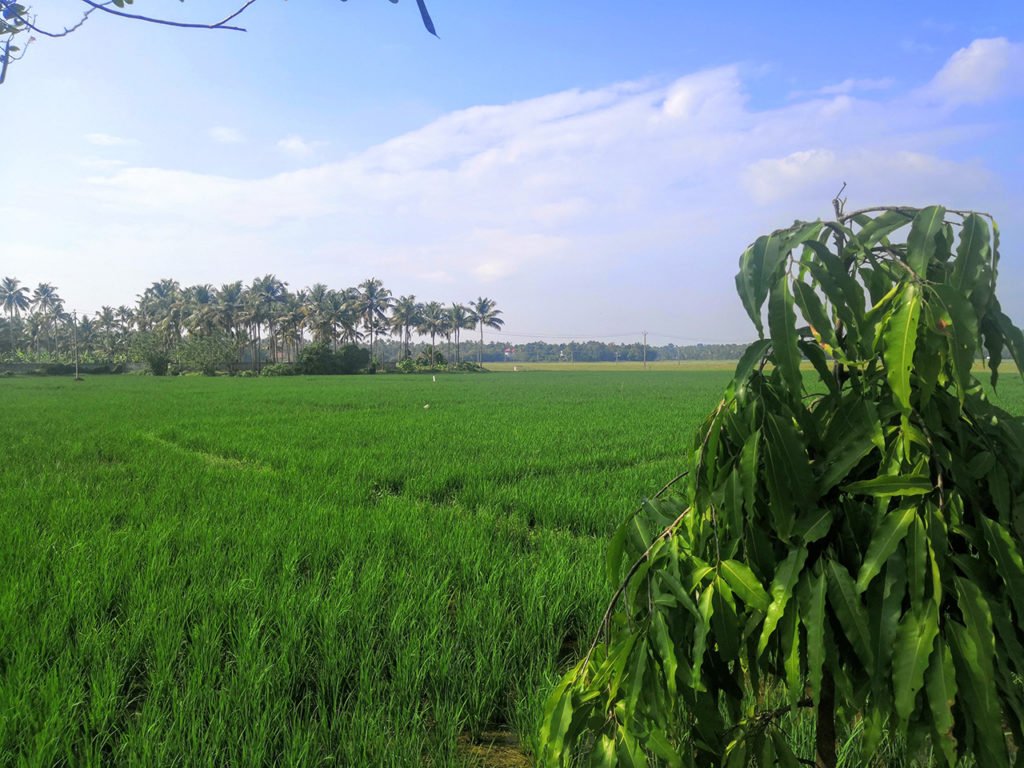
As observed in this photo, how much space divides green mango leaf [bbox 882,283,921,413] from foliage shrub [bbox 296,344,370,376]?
56067 millimetres

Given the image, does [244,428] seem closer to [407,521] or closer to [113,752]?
[407,521]

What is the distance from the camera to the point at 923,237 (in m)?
0.92

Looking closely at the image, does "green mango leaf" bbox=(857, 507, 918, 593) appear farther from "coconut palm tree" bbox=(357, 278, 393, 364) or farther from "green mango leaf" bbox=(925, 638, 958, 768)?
"coconut palm tree" bbox=(357, 278, 393, 364)

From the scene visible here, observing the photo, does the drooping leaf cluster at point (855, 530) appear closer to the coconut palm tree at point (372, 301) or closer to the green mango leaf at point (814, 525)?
the green mango leaf at point (814, 525)

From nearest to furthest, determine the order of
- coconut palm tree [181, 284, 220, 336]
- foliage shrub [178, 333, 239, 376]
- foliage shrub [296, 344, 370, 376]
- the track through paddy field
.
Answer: the track through paddy field
foliage shrub [178, 333, 239, 376]
foliage shrub [296, 344, 370, 376]
coconut palm tree [181, 284, 220, 336]

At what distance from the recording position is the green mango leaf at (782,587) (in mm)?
924

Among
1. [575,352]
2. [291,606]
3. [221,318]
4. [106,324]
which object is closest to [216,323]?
[221,318]

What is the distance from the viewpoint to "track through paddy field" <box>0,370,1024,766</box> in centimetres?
209

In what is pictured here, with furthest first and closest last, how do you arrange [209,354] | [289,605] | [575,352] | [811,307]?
[575,352], [209,354], [289,605], [811,307]

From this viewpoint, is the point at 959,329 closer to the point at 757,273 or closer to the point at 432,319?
the point at 757,273

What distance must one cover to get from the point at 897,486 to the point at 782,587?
0.23m

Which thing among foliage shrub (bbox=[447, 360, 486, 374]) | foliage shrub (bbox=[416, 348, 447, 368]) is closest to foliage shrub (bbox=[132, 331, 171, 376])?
foliage shrub (bbox=[416, 348, 447, 368])

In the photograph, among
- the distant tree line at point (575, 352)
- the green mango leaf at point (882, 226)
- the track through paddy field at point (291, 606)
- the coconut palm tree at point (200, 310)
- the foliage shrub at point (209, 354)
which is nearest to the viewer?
the green mango leaf at point (882, 226)

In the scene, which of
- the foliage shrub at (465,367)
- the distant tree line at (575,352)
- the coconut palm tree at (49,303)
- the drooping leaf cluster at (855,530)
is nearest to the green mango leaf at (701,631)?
the drooping leaf cluster at (855,530)
